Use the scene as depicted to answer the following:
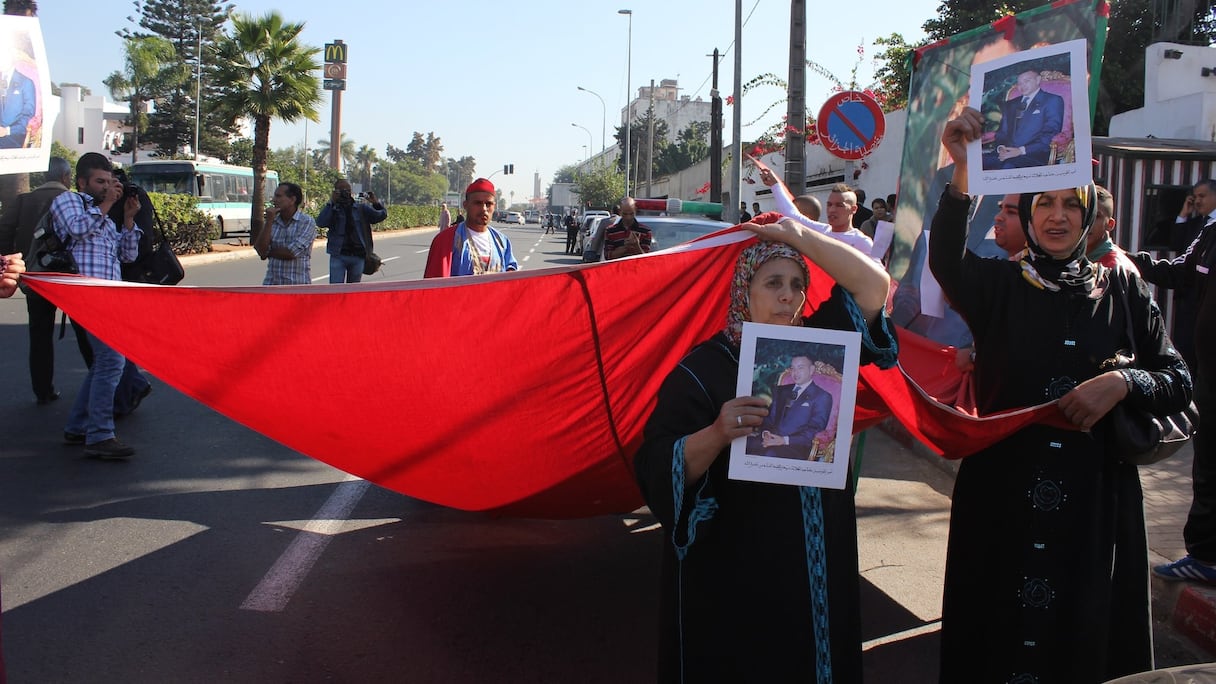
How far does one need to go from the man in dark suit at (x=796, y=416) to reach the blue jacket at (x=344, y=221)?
8909 millimetres

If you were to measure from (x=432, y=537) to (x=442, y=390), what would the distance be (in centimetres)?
174

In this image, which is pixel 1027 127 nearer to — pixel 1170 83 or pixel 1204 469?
pixel 1204 469

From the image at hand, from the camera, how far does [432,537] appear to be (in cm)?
525

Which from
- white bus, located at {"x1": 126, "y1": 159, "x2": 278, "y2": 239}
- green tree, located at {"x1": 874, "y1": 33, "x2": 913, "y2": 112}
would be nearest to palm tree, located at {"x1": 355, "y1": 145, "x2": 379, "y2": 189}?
white bus, located at {"x1": 126, "y1": 159, "x2": 278, "y2": 239}

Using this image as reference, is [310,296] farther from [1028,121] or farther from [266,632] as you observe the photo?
[1028,121]

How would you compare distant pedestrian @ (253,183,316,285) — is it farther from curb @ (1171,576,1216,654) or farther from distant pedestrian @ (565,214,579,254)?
distant pedestrian @ (565,214,579,254)

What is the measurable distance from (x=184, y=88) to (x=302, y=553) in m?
77.8

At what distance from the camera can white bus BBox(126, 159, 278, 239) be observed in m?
35.2

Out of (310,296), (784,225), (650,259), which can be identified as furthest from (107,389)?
(784,225)

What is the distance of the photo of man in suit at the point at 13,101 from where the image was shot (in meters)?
3.12

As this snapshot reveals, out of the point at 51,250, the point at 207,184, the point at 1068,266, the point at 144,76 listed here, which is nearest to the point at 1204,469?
the point at 1068,266

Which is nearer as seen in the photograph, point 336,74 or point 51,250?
point 51,250

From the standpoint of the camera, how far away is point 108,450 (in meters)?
6.31

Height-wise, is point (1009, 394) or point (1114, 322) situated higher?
point (1114, 322)
